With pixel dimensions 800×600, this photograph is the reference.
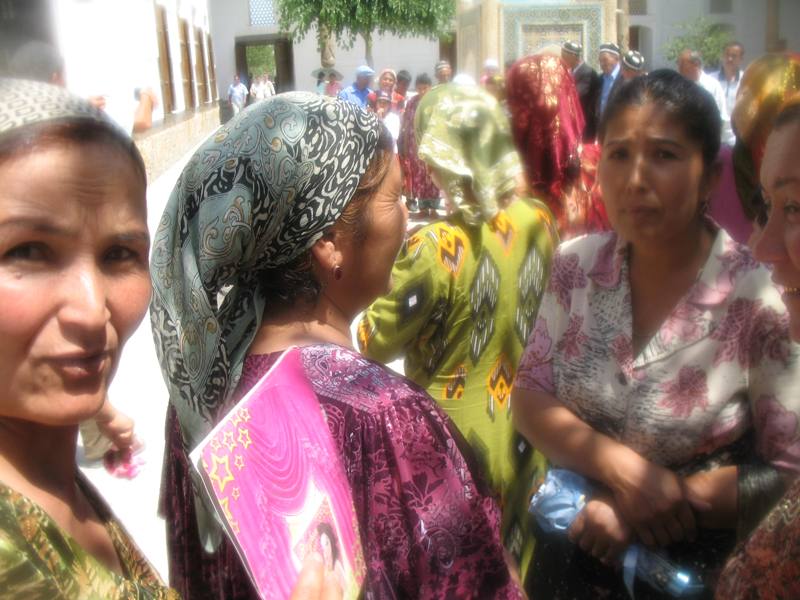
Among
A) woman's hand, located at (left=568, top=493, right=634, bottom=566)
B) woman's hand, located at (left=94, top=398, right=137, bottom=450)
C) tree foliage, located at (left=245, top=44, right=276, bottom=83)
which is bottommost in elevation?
woman's hand, located at (left=568, top=493, right=634, bottom=566)

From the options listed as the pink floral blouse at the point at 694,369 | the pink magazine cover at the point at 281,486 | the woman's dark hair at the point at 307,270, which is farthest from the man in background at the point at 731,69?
the pink magazine cover at the point at 281,486

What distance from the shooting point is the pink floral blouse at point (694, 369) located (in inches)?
61.6

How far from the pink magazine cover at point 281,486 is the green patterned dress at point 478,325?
0.95 metres

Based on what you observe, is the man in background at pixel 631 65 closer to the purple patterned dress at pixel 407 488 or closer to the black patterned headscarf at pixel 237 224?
the black patterned headscarf at pixel 237 224

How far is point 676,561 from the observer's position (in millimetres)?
1626

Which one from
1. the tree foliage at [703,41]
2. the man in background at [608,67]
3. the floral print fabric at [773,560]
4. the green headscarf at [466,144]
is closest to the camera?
the floral print fabric at [773,560]

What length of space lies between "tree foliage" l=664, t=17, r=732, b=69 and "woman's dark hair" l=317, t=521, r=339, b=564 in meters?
28.3

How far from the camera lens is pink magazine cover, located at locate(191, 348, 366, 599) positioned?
1.05m

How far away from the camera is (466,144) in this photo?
247cm

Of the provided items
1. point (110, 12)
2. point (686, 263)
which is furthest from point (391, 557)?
point (110, 12)

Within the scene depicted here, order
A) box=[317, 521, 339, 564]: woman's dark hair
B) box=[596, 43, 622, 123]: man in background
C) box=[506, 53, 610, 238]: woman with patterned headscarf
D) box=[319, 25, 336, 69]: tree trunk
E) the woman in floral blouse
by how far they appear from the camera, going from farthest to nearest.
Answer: box=[319, 25, 336, 69]: tree trunk < box=[596, 43, 622, 123]: man in background < box=[506, 53, 610, 238]: woman with patterned headscarf < the woman in floral blouse < box=[317, 521, 339, 564]: woman's dark hair

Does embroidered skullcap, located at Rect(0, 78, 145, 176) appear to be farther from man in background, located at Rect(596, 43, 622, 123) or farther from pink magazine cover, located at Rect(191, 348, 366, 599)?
man in background, located at Rect(596, 43, 622, 123)

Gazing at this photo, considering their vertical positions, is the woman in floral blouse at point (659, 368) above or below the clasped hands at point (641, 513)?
above

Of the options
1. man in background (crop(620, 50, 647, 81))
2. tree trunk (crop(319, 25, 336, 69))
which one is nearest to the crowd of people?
man in background (crop(620, 50, 647, 81))
